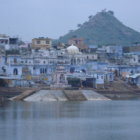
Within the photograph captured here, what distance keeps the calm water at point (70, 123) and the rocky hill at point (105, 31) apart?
289 ft

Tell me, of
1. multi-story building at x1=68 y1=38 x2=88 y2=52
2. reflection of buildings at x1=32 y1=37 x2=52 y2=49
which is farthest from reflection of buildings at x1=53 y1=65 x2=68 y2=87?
multi-story building at x1=68 y1=38 x2=88 y2=52

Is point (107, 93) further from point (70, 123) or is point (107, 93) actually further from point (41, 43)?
point (70, 123)

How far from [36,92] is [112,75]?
13948 millimetres

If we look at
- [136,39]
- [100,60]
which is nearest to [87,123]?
[100,60]

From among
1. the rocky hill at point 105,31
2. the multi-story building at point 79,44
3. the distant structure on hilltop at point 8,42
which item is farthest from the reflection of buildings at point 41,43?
the rocky hill at point 105,31

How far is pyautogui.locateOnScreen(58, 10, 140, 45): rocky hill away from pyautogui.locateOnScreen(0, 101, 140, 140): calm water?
289 feet

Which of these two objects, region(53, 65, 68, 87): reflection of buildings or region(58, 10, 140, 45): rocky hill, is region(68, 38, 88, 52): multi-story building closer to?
region(53, 65, 68, 87): reflection of buildings

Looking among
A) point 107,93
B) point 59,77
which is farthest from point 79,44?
point 107,93

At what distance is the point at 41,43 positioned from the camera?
281 ft

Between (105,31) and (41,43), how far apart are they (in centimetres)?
6072

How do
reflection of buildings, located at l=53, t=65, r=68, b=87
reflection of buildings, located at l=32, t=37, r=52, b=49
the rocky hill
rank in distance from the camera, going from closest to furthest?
reflection of buildings, located at l=53, t=65, r=68, b=87 → reflection of buildings, located at l=32, t=37, r=52, b=49 → the rocky hill

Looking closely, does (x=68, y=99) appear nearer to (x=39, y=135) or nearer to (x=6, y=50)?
(x=6, y=50)

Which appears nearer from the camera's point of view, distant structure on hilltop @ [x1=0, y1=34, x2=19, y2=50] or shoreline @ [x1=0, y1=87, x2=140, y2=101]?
shoreline @ [x1=0, y1=87, x2=140, y2=101]

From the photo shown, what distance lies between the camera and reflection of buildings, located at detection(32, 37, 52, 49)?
84.8 m
